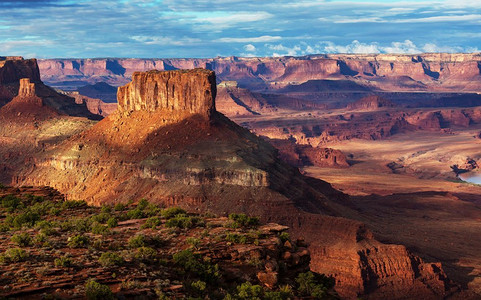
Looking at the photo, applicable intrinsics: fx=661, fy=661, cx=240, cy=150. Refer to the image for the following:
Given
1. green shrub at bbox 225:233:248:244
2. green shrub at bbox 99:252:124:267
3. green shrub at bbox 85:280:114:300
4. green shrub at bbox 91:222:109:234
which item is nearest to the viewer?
green shrub at bbox 85:280:114:300

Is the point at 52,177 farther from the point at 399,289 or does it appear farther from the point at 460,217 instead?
the point at 460,217

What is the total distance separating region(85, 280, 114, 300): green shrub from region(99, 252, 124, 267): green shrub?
10.7 feet

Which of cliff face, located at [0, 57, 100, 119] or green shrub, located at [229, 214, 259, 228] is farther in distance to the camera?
cliff face, located at [0, 57, 100, 119]

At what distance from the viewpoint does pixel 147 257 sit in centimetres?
2836

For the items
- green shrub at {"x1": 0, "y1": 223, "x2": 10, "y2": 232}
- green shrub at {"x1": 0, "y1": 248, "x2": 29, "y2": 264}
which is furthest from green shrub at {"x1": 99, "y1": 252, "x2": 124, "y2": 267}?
green shrub at {"x1": 0, "y1": 223, "x2": 10, "y2": 232}

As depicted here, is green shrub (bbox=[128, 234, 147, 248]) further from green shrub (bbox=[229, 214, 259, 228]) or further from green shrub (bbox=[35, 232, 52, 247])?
green shrub (bbox=[229, 214, 259, 228])

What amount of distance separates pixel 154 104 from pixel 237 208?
111ft

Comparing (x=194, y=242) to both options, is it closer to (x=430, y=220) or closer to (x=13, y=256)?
(x=13, y=256)

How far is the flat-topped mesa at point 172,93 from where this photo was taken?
108688mm

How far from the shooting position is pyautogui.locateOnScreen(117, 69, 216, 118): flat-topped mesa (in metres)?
109

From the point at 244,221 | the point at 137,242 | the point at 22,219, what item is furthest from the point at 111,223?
the point at 244,221

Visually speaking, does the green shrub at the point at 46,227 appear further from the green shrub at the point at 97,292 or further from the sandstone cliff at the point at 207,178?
the sandstone cliff at the point at 207,178

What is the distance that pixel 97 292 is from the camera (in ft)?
73.3

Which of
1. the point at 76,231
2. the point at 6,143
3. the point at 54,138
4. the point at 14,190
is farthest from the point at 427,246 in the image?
the point at 6,143
